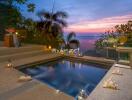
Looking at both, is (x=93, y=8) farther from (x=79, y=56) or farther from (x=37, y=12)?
(x=79, y=56)

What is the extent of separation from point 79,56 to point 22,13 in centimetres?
416

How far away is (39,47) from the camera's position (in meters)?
6.45

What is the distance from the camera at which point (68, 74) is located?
445 centimetres

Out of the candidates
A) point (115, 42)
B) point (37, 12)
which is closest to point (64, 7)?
point (37, 12)

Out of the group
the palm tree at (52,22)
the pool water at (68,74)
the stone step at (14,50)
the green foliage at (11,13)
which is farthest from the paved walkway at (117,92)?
the green foliage at (11,13)

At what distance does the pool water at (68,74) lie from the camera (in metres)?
3.57

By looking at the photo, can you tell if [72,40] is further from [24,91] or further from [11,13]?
[24,91]

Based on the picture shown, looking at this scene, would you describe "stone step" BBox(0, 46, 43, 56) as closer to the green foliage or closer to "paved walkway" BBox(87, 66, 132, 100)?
the green foliage

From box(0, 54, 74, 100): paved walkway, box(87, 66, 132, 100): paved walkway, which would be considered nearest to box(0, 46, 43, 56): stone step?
box(0, 54, 74, 100): paved walkway

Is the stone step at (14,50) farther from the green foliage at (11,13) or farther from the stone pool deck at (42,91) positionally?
the green foliage at (11,13)

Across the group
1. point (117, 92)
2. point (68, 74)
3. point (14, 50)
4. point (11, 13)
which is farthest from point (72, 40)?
point (117, 92)

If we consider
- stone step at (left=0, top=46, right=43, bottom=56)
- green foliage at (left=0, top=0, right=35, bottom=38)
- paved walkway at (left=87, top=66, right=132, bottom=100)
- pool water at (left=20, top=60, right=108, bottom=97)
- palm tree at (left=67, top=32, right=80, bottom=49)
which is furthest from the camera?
palm tree at (left=67, top=32, right=80, bottom=49)

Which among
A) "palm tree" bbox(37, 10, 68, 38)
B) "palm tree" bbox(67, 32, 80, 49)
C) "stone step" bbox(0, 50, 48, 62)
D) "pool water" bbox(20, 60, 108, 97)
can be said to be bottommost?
"pool water" bbox(20, 60, 108, 97)

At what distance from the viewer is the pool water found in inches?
141
